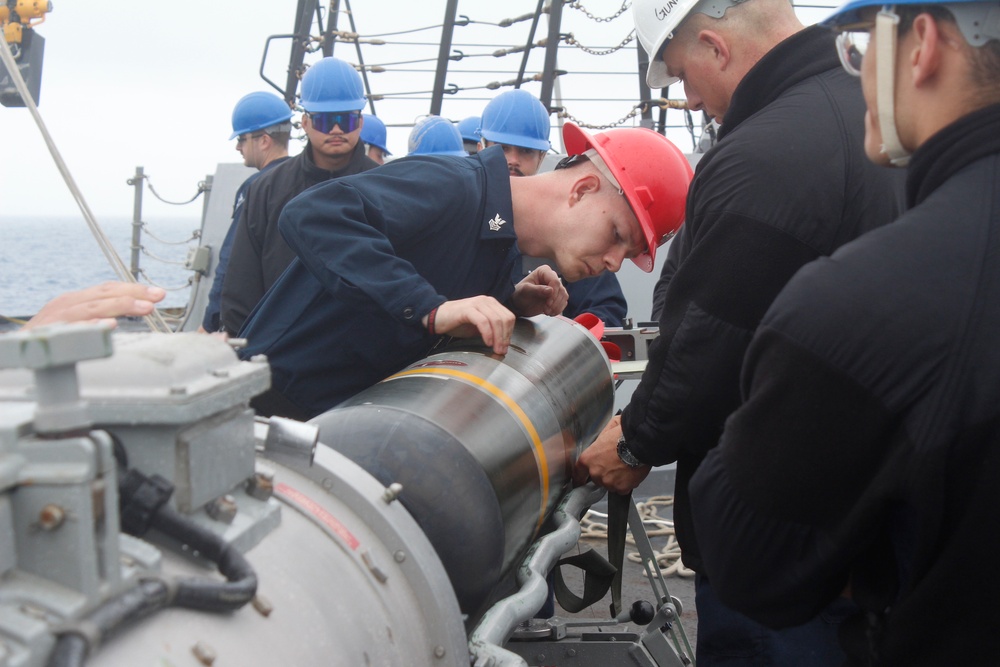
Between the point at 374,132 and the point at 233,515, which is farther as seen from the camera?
the point at 374,132

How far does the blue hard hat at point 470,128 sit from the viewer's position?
696cm

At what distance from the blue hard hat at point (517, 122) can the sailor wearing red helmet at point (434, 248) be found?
2229 millimetres

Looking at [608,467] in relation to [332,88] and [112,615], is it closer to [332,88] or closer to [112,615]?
[112,615]

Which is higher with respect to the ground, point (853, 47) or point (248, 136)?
point (853, 47)

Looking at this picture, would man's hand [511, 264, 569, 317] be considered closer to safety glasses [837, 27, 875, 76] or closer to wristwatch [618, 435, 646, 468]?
wristwatch [618, 435, 646, 468]

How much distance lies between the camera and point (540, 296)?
246cm

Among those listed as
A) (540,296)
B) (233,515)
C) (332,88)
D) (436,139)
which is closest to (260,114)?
(332,88)

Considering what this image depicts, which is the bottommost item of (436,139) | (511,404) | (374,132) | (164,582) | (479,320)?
(374,132)

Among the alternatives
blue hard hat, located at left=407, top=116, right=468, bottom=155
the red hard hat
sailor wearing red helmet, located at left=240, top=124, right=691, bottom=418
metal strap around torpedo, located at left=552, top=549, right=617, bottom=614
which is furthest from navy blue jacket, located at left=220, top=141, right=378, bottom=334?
metal strap around torpedo, located at left=552, top=549, right=617, bottom=614

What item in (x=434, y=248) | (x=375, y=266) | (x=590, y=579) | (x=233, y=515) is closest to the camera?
(x=233, y=515)

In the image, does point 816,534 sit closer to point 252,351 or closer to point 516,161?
point 252,351

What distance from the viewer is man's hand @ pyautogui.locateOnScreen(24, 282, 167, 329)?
1.21m

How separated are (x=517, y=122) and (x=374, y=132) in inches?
76.4

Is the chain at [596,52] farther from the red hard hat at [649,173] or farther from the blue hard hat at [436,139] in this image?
the red hard hat at [649,173]
